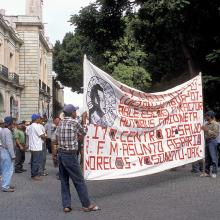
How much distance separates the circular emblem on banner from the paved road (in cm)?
136

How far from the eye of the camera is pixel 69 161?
8320mm

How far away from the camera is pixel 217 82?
18.8m

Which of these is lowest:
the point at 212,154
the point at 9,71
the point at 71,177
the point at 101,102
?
the point at 71,177

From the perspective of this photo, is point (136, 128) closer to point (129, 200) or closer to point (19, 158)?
point (129, 200)

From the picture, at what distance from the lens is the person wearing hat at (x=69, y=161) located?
8235 millimetres

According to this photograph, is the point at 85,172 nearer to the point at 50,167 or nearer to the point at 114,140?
the point at 114,140

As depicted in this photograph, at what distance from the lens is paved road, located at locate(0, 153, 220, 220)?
7824 mm

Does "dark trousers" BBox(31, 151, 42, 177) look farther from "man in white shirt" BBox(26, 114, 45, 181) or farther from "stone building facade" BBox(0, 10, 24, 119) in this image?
"stone building facade" BBox(0, 10, 24, 119)

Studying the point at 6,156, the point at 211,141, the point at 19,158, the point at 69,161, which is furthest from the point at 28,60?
the point at 69,161

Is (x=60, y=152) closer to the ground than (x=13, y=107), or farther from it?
closer to the ground

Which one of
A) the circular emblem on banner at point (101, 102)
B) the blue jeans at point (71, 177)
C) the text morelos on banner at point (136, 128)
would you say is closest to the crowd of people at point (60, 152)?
the blue jeans at point (71, 177)

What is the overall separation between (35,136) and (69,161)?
4632 millimetres

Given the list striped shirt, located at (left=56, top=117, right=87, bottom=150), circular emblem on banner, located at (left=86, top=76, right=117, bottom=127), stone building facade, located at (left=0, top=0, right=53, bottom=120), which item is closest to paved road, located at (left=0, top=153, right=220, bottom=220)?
striped shirt, located at (left=56, top=117, right=87, bottom=150)

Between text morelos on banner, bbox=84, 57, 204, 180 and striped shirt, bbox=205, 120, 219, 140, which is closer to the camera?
text morelos on banner, bbox=84, 57, 204, 180
